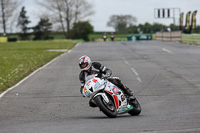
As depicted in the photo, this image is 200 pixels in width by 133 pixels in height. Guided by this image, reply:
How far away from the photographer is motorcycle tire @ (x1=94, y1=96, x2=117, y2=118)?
8.57 m

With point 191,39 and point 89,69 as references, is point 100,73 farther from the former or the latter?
point 191,39

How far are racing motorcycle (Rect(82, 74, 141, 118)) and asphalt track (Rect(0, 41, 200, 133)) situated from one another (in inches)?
8.2

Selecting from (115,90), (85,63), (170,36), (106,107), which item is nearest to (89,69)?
(85,63)

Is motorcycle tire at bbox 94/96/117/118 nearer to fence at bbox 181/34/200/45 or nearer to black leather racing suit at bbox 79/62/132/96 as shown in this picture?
black leather racing suit at bbox 79/62/132/96

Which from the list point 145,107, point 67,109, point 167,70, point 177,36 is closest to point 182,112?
point 145,107

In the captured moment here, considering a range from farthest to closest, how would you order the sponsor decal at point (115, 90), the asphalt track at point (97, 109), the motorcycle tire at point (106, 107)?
the sponsor decal at point (115, 90)
the motorcycle tire at point (106, 107)
the asphalt track at point (97, 109)

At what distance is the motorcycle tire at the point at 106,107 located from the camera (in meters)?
8.57

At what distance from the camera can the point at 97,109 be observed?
10.8 metres

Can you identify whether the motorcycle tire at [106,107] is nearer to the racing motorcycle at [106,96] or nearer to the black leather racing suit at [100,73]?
the racing motorcycle at [106,96]

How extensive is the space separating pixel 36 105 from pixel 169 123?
5.01 meters

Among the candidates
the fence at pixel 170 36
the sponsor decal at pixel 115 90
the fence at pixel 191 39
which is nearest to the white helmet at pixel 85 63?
the sponsor decal at pixel 115 90

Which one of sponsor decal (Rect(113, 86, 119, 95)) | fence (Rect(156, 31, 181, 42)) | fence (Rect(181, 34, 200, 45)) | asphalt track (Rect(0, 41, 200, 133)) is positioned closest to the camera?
asphalt track (Rect(0, 41, 200, 133))

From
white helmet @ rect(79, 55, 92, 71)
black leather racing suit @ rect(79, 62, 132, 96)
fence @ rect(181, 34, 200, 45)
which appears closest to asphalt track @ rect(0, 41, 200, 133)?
black leather racing suit @ rect(79, 62, 132, 96)

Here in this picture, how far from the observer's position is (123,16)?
487 feet
